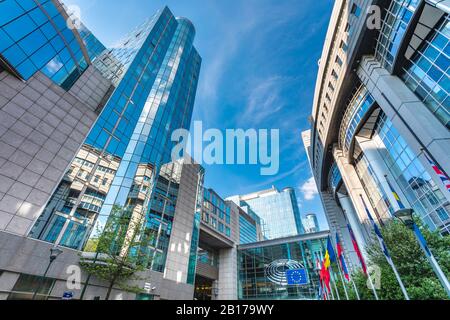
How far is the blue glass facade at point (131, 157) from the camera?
20638 millimetres

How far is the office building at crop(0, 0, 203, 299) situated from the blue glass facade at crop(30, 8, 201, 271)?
13cm

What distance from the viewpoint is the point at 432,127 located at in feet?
53.6

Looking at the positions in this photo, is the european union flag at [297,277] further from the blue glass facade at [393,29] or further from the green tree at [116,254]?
the blue glass facade at [393,29]

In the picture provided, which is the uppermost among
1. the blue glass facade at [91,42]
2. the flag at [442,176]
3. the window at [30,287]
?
the blue glass facade at [91,42]

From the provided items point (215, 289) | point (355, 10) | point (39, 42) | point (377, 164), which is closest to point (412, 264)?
point (377, 164)

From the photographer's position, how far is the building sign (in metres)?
38.2

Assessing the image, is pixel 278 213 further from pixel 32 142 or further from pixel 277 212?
pixel 32 142

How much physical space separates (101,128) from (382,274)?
3199 cm

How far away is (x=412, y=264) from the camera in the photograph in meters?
16.0

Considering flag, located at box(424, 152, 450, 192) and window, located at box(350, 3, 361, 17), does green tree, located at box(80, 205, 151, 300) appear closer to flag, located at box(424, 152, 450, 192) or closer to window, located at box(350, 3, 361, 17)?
flag, located at box(424, 152, 450, 192)

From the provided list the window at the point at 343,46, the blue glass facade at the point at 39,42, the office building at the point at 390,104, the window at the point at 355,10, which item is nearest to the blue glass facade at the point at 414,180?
the office building at the point at 390,104

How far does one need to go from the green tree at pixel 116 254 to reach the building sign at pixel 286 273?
2821cm
